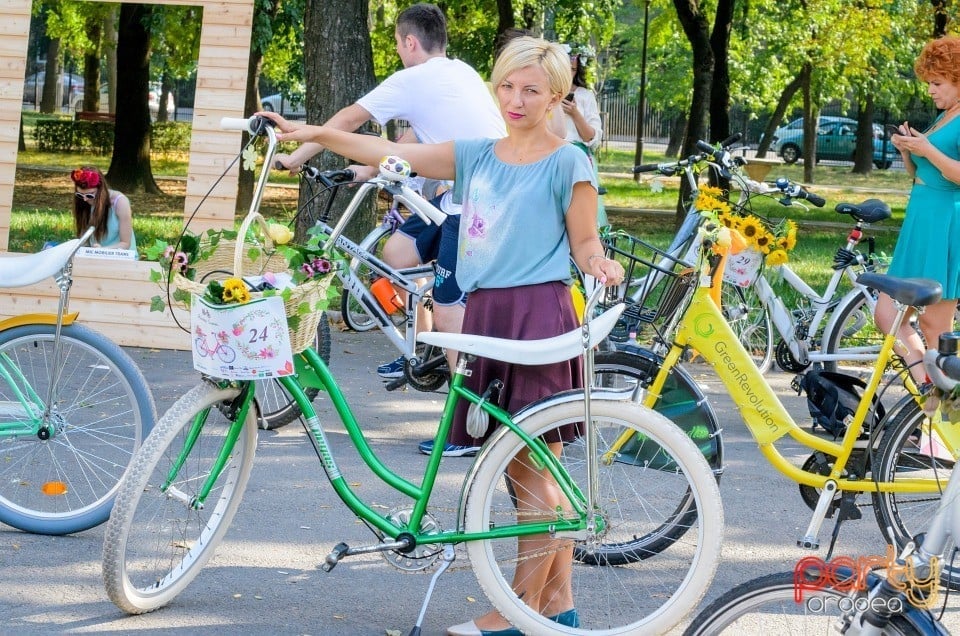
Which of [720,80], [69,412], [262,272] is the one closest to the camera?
[262,272]

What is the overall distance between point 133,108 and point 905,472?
11946 mm

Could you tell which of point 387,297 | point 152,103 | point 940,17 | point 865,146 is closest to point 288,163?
point 387,297

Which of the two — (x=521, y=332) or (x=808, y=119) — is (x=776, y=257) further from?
(x=808, y=119)

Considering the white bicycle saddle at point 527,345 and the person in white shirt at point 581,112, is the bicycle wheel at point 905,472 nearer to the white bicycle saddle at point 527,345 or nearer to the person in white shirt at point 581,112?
the white bicycle saddle at point 527,345

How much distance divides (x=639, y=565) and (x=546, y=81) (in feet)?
6.23

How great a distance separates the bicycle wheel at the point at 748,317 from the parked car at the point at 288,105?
51.0 feet

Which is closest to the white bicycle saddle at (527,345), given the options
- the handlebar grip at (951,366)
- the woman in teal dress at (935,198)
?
the handlebar grip at (951,366)

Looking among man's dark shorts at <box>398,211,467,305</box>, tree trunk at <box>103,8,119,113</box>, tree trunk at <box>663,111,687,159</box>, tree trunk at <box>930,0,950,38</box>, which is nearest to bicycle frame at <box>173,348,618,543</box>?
man's dark shorts at <box>398,211,467,305</box>

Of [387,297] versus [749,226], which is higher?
[749,226]

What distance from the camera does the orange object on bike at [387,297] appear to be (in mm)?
6926

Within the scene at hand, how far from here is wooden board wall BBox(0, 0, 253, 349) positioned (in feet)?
28.3

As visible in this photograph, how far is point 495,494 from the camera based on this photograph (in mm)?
3939

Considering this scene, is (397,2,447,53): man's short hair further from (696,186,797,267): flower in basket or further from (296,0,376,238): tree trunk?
(296,0,376,238): tree trunk

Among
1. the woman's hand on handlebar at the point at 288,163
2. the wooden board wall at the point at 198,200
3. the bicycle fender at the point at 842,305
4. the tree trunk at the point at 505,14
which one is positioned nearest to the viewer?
the woman's hand on handlebar at the point at 288,163
